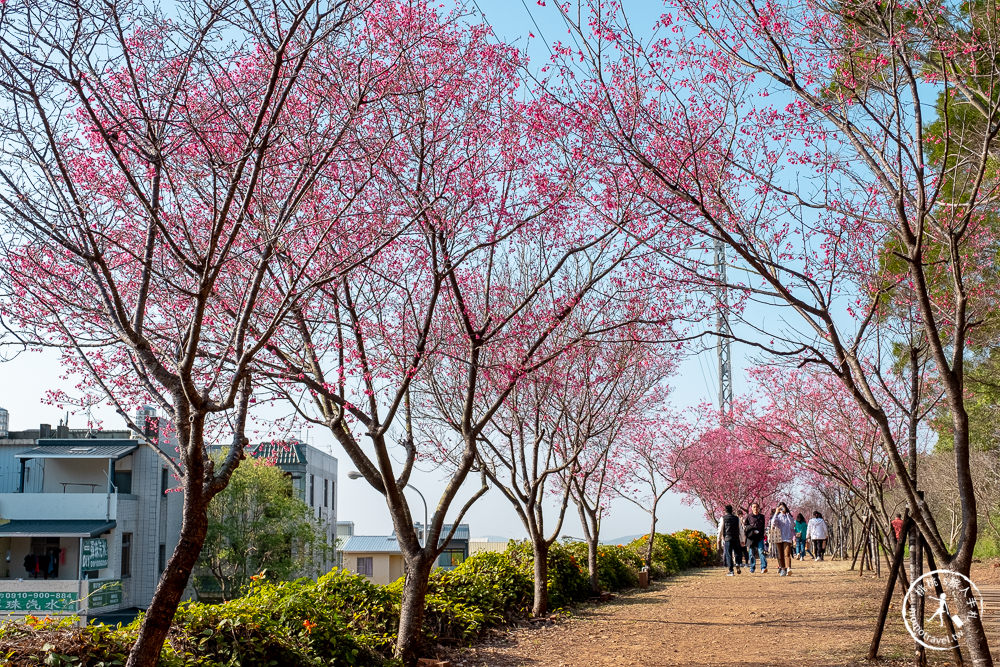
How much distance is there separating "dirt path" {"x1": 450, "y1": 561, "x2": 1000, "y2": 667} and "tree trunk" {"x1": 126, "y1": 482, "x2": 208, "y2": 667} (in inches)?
149

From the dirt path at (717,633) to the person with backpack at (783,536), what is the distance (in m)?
2.63

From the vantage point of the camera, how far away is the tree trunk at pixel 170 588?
4402 mm

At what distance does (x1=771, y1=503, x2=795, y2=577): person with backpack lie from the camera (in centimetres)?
1625

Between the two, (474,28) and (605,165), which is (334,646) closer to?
(605,165)

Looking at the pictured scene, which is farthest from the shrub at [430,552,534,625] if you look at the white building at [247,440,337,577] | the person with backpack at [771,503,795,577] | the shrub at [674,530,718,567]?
the white building at [247,440,337,577]

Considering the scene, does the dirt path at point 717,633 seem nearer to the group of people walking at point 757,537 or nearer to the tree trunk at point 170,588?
the group of people walking at point 757,537

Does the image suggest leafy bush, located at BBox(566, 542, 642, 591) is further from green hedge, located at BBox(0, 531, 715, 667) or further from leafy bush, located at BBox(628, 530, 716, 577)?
green hedge, located at BBox(0, 531, 715, 667)

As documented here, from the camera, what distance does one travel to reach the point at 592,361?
1180cm

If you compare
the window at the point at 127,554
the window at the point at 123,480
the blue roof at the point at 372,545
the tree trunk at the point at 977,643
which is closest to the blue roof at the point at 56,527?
the window at the point at 127,554

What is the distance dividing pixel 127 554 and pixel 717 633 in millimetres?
26171

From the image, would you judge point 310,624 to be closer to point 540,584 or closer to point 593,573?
point 540,584

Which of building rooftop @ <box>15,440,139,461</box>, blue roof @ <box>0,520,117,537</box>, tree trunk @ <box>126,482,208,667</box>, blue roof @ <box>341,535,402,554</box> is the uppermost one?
building rooftop @ <box>15,440,139,461</box>

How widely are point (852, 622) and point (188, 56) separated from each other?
28.4ft

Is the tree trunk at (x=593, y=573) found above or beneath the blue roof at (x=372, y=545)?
above
